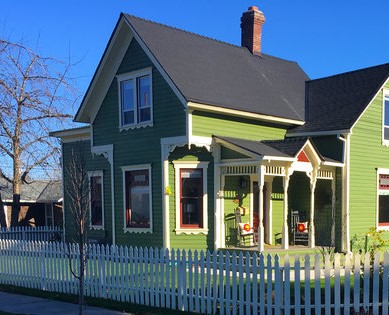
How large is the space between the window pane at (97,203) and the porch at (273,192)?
17.3ft

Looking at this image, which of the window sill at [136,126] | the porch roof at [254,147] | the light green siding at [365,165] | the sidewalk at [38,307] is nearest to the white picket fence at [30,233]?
the window sill at [136,126]

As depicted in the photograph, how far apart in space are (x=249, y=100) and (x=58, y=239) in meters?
10.9

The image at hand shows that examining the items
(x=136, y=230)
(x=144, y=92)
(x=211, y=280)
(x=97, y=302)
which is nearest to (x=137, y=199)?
(x=136, y=230)

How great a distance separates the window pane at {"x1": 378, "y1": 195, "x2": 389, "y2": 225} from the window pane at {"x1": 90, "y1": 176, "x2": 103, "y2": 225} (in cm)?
1015

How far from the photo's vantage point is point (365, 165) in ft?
52.2

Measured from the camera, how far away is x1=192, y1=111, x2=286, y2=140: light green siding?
13508 millimetres

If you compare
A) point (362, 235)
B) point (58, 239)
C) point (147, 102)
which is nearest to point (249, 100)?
point (147, 102)

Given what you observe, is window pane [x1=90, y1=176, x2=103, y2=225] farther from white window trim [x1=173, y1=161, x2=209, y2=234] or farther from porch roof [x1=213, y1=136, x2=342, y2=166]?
porch roof [x1=213, y1=136, x2=342, y2=166]

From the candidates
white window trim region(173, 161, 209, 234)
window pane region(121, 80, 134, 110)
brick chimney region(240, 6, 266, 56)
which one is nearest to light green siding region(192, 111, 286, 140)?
white window trim region(173, 161, 209, 234)

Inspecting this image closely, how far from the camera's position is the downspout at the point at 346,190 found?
14.9m

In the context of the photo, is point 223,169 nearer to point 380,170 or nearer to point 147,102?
point 147,102

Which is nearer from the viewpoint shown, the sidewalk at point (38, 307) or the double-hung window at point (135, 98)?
the sidewalk at point (38, 307)

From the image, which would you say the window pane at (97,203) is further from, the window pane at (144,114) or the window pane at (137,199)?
the window pane at (144,114)

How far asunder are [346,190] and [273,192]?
2408 millimetres
